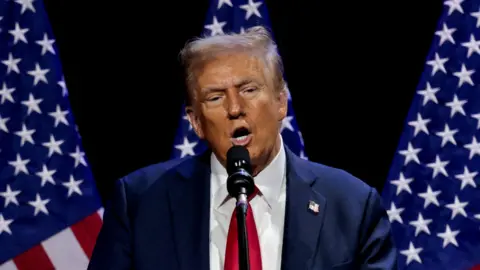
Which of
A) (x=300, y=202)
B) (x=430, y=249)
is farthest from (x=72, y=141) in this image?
(x=430, y=249)

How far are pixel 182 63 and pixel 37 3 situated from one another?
1119 millimetres

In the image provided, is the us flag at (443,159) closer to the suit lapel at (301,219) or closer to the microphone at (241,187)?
the suit lapel at (301,219)

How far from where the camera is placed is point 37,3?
307 cm

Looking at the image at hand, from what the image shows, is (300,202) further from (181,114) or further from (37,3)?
(37,3)

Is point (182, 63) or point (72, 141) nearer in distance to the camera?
point (182, 63)

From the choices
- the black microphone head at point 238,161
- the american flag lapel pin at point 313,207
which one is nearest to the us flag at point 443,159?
the american flag lapel pin at point 313,207

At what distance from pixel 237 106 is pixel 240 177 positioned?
486 mm

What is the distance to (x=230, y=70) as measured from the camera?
6.95ft

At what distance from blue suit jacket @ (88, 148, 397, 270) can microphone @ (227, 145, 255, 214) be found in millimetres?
471

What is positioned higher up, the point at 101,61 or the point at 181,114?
the point at 101,61

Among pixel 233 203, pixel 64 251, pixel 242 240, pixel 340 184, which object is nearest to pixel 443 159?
pixel 340 184

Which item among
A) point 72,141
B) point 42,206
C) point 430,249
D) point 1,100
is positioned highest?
point 1,100

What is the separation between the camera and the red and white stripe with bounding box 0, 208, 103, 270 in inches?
119

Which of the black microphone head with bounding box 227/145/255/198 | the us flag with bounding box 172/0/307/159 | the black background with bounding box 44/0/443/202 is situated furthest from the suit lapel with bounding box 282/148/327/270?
the black background with bounding box 44/0/443/202
